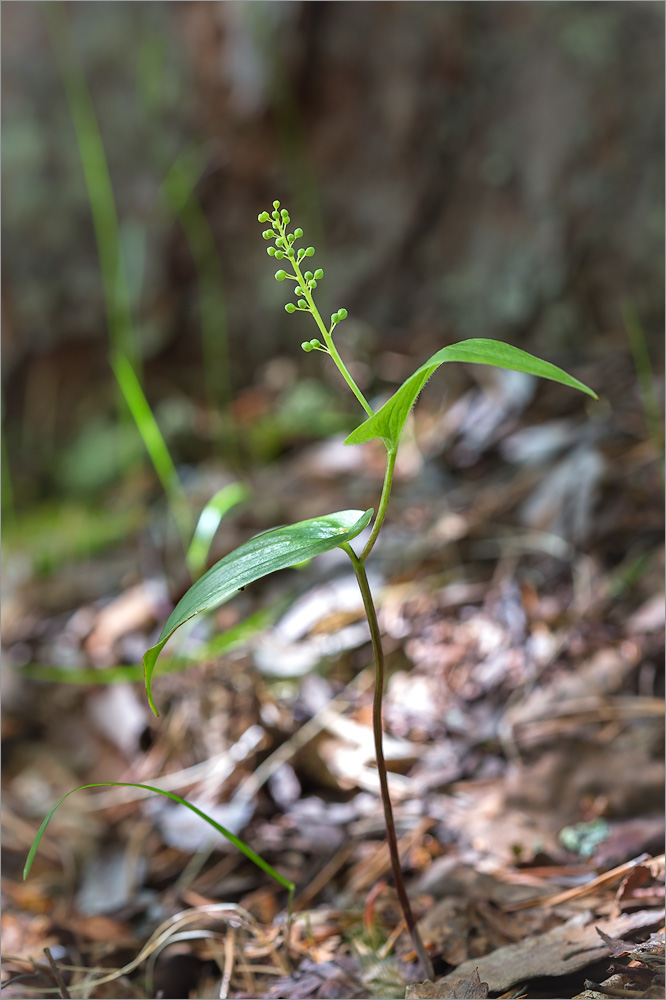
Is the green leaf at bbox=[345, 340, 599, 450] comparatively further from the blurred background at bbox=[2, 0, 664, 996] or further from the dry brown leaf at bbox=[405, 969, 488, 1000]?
the blurred background at bbox=[2, 0, 664, 996]

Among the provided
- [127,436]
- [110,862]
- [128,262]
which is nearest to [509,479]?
[110,862]

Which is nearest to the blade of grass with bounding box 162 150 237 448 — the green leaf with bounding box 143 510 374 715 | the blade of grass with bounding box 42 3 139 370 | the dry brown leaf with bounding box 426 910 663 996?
the blade of grass with bounding box 42 3 139 370

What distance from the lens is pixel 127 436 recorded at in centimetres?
255

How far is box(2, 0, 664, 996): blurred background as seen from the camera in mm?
1859

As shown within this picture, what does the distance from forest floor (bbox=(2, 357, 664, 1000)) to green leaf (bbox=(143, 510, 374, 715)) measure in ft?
1.44

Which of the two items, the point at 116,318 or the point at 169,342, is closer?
the point at 116,318

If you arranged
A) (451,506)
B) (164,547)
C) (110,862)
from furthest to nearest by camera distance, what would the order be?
(164,547), (451,506), (110,862)

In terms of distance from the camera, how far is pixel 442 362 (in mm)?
588

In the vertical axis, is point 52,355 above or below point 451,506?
above

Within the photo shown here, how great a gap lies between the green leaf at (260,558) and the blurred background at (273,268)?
0.95 m

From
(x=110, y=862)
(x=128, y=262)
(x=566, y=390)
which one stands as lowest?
(x=110, y=862)

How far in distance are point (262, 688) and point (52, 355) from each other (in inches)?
73.6

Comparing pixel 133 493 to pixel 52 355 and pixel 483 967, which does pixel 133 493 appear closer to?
pixel 52 355

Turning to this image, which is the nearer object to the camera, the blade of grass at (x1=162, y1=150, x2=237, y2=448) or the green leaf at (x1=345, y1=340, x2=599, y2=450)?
the green leaf at (x1=345, y1=340, x2=599, y2=450)
